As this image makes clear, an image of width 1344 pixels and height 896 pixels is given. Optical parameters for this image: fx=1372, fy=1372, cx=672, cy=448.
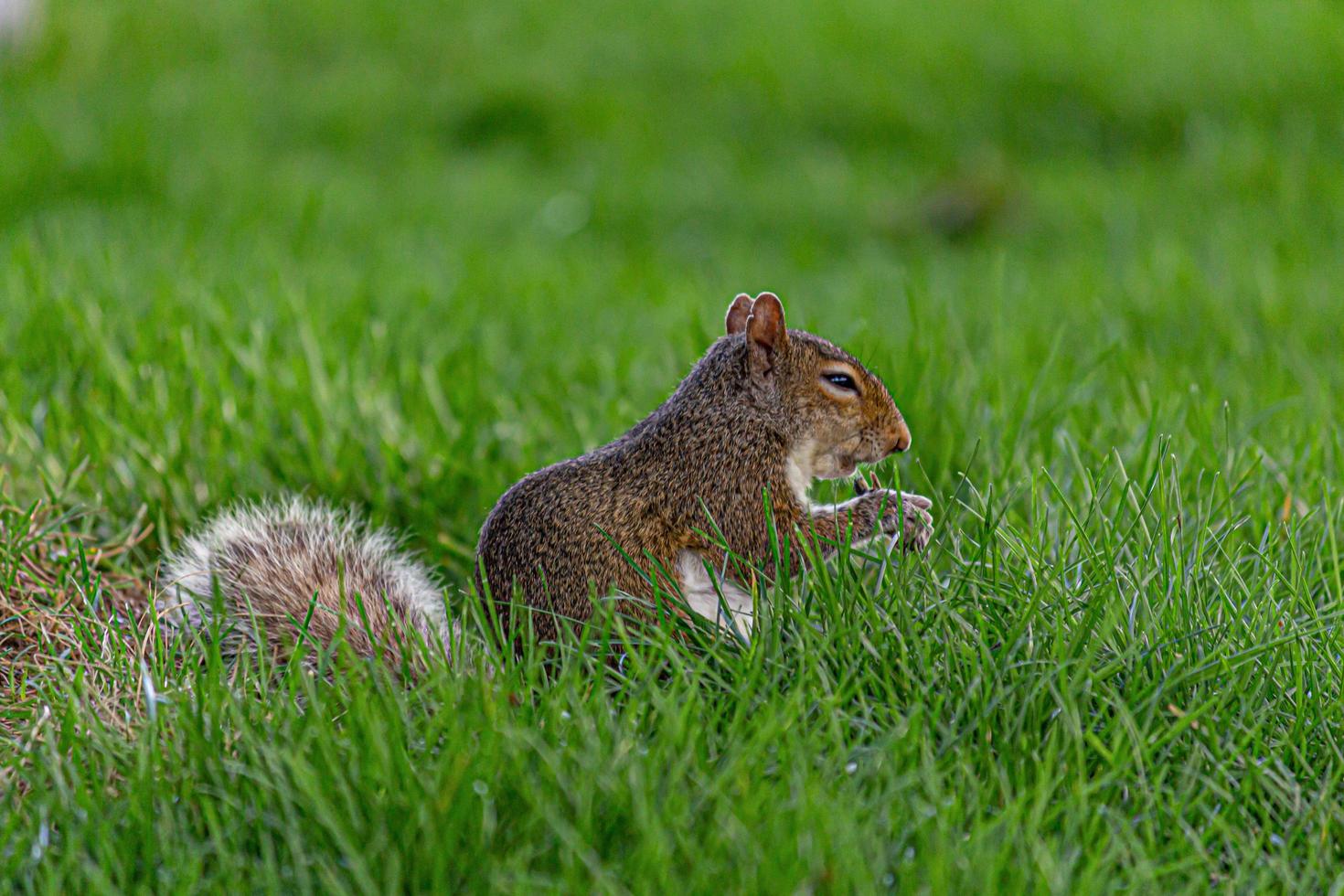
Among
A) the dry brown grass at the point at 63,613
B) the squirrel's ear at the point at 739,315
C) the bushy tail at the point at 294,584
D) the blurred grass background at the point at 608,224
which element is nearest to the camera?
the dry brown grass at the point at 63,613

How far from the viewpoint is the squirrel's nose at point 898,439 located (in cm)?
304

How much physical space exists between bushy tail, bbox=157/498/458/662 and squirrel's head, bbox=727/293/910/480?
2.80ft

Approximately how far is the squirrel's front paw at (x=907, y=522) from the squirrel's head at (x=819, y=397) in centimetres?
22

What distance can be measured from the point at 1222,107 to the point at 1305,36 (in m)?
1.25

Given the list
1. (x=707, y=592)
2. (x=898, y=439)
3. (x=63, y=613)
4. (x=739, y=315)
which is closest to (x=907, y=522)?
(x=898, y=439)

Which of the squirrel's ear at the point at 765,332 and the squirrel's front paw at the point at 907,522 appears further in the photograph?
the squirrel's ear at the point at 765,332

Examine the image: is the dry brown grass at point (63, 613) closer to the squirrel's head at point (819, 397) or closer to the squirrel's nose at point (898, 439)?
the squirrel's head at point (819, 397)

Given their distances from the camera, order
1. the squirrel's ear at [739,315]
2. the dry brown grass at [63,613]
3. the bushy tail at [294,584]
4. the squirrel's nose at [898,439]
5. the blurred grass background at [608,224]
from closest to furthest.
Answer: the dry brown grass at [63,613] → the bushy tail at [294,584] → the squirrel's nose at [898,439] → the squirrel's ear at [739,315] → the blurred grass background at [608,224]

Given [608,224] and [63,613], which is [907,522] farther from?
[608,224]

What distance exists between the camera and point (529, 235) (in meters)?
8.23

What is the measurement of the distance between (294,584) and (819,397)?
121 cm

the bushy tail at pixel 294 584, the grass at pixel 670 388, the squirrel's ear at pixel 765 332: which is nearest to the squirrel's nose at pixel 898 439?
the grass at pixel 670 388

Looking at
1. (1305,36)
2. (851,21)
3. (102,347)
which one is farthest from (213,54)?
(1305,36)

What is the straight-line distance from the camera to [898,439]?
3047mm
